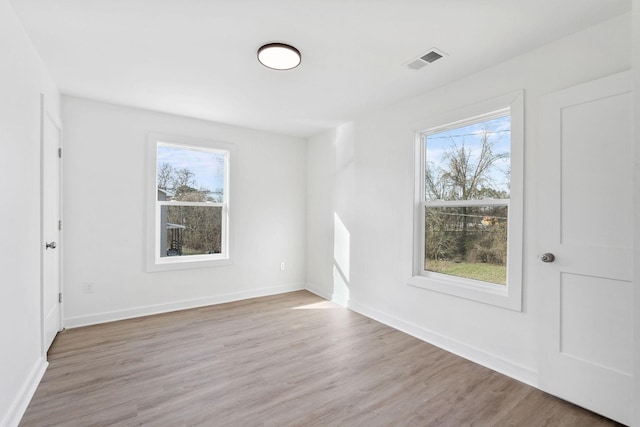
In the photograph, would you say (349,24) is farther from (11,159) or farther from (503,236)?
(11,159)

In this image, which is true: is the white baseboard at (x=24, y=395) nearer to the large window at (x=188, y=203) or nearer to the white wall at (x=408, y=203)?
the large window at (x=188, y=203)

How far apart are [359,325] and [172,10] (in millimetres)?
3222

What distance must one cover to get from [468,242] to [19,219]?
342cm

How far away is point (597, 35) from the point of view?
2.00 metres

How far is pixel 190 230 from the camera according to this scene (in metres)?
4.09

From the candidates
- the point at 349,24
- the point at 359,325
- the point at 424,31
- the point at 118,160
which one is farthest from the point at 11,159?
the point at 359,325

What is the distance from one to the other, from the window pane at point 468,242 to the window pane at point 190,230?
110 inches

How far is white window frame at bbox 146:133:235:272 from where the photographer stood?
3.71 metres

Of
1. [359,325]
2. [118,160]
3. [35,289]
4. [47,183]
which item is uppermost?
[118,160]

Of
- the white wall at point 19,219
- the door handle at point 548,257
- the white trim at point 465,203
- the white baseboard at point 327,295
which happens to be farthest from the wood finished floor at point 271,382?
the white trim at point 465,203

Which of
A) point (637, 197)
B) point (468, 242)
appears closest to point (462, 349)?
point (468, 242)

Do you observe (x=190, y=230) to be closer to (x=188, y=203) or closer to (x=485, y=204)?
(x=188, y=203)

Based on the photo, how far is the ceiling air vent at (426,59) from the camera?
2.34 m

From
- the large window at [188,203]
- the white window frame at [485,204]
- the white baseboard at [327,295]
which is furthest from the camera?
the white baseboard at [327,295]
